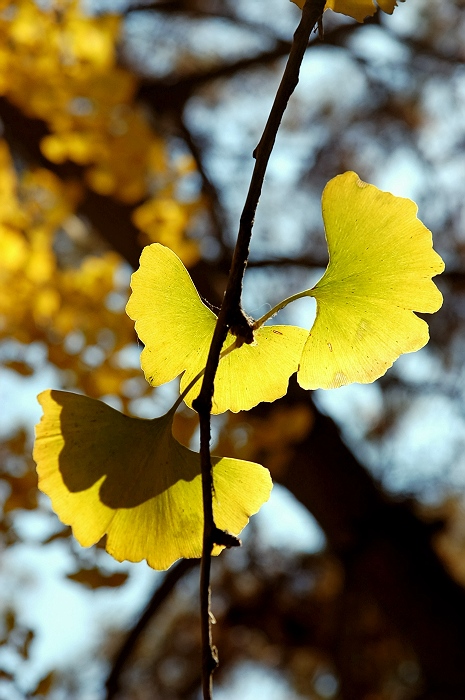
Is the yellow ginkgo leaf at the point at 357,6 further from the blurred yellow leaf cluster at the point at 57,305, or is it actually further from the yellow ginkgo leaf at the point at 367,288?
the blurred yellow leaf cluster at the point at 57,305

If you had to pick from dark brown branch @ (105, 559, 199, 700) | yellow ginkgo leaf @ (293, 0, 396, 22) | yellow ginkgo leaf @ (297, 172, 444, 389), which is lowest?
dark brown branch @ (105, 559, 199, 700)

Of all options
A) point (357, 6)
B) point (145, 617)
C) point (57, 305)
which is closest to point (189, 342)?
point (357, 6)

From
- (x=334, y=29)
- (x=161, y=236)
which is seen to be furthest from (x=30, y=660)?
(x=334, y=29)

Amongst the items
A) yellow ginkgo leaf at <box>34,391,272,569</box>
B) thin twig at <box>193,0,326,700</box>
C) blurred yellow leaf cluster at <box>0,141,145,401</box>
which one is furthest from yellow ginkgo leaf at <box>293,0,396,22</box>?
blurred yellow leaf cluster at <box>0,141,145,401</box>

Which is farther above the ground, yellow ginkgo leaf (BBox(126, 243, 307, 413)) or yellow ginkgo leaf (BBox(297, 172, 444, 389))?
yellow ginkgo leaf (BBox(297, 172, 444, 389))

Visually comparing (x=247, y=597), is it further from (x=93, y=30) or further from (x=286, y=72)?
(x=286, y=72)

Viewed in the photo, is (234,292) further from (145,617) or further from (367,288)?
(145,617)

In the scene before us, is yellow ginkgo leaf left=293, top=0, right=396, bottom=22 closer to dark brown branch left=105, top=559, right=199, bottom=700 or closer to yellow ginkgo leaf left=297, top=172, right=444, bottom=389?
yellow ginkgo leaf left=297, top=172, right=444, bottom=389
